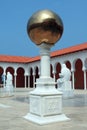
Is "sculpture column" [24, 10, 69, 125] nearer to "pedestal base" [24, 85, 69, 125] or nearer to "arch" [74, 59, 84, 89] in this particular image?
"pedestal base" [24, 85, 69, 125]

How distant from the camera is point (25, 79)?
47281 mm

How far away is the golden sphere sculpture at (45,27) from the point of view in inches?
275

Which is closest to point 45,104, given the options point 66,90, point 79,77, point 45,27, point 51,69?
point 45,27

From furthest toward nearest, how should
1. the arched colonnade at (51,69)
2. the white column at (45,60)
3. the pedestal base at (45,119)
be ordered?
the arched colonnade at (51,69), the white column at (45,60), the pedestal base at (45,119)

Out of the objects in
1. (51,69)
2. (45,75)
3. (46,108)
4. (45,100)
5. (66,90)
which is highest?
(51,69)

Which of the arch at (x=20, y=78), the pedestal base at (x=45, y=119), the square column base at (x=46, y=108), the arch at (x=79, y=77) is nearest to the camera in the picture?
the pedestal base at (x=45, y=119)

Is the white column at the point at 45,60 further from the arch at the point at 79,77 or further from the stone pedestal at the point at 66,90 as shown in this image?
the arch at the point at 79,77

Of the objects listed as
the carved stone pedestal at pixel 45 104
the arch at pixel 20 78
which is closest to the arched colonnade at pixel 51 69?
the arch at pixel 20 78

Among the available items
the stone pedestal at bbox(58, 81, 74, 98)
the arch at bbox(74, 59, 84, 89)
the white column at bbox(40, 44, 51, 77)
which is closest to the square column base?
the white column at bbox(40, 44, 51, 77)

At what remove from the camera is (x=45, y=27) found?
23.0 ft

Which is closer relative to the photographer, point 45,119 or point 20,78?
point 45,119

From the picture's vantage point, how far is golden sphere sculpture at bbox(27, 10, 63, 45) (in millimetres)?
6988

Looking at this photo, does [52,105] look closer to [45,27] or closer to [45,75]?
[45,75]

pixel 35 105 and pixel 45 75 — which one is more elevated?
pixel 45 75
